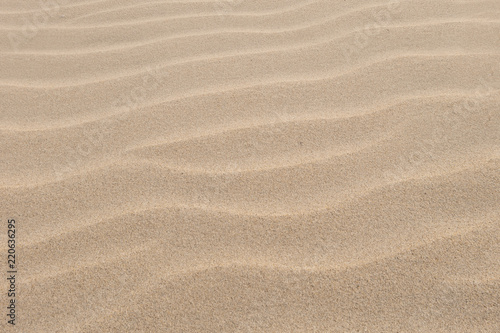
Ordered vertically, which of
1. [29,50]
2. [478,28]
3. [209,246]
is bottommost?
[209,246]

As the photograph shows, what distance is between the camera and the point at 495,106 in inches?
60.9

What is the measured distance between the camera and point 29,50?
2.00m

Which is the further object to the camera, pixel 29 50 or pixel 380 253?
pixel 29 50

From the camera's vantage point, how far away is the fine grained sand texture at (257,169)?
1127mm

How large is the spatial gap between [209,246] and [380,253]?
475 millimetres

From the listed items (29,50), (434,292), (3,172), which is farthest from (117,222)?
(29,50)

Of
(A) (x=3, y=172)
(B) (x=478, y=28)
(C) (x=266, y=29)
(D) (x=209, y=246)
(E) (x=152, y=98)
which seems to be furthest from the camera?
(C) (x=266, y=29)

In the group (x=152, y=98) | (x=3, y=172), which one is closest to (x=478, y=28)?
(x=152, y=98)

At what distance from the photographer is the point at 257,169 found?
55.7 inches

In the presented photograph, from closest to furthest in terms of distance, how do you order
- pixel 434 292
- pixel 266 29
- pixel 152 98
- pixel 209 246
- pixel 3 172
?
pixel 434 292 → pixel 209 246 → pixel 3 172 → pixel 152 98 → pixel 266 29

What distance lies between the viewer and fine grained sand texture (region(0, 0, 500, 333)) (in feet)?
3.70

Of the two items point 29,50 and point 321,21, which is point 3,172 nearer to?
point 29,50

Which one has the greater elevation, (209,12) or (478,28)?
(209,12)

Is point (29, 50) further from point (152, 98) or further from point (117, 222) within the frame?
point (117, 222)
